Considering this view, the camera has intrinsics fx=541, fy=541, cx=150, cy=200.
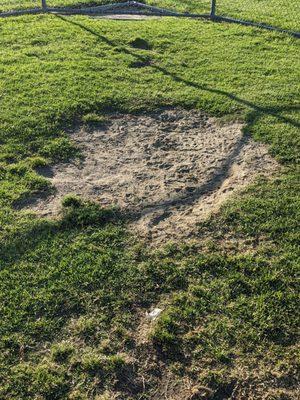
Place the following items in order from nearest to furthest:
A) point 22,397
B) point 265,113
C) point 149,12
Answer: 1. point 22,397
2. point 265,113
3. point 149,12

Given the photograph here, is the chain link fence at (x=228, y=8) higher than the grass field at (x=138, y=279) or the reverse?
higher

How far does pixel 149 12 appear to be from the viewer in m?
9.88

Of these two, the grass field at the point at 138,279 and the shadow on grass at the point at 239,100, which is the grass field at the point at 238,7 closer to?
the shadow on grass at the point at 239,100

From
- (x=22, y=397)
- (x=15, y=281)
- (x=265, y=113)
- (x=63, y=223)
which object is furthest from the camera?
(x=265, y=113)

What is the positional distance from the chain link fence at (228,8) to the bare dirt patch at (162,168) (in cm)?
383

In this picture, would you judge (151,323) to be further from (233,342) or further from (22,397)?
(22,397)

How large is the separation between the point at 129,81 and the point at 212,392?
4.66 metres

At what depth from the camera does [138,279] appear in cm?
408

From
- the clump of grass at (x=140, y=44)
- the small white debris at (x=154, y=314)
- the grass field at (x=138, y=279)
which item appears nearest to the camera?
the grass field at (x=138, y=279)

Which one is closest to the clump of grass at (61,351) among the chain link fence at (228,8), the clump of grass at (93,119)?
the clump of grass at (93,119)

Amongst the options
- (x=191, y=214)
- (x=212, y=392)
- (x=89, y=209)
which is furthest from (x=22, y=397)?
(x=191, y=214)

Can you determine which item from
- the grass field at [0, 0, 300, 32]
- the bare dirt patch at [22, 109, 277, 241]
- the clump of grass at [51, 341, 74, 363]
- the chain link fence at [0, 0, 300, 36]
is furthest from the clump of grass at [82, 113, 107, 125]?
the grass field at [0, 0, 300, 32]

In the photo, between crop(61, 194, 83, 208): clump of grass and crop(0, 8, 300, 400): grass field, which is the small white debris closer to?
crop(0, 8, 300, 400): grass field

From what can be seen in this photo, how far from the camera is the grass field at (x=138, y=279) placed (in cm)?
342
